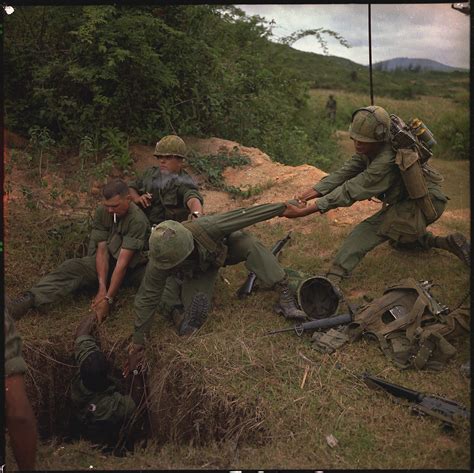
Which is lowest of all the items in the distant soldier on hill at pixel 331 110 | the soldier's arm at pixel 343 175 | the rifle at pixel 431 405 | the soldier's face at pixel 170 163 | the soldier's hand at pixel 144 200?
the rifle at pixel 431 405

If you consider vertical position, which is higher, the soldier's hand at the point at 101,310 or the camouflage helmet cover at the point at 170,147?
the camouflage helmet cover at the point at 170,147

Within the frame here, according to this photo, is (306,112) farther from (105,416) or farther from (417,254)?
(105,416)

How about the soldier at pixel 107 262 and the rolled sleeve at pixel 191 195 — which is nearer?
the soldier at pixel 107 262

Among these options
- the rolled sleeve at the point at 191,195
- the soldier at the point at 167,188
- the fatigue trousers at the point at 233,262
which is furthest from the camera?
the soldier at the point at 167,188

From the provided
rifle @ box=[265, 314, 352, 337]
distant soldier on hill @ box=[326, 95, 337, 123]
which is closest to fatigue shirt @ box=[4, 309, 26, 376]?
rifle @ box=[265, 314, 352, 337]

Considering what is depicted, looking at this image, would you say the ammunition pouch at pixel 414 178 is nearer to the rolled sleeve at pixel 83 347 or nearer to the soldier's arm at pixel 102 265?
the soldier's arm at pixel 102 265

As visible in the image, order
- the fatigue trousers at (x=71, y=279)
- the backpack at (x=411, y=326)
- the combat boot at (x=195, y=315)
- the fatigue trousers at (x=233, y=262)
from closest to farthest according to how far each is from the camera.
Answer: the backpack at (x=411, y=326) → the combat boot at (x=195, y=315) → the fatigue trousers at (x=233, y=262) → the fatigue trousers at (x=71, y=279)

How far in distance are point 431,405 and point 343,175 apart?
2.55 m

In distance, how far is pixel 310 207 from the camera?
534cm

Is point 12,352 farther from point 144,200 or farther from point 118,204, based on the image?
point 144,200

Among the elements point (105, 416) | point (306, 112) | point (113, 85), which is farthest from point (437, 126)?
point (105, 416)

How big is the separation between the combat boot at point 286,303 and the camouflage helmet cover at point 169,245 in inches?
38.9

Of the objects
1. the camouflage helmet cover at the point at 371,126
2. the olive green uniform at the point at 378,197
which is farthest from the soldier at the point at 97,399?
the camouflage helmet cover at the point at 371,126

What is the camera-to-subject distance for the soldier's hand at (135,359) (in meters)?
4.75
